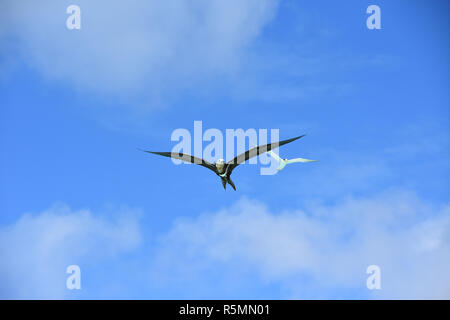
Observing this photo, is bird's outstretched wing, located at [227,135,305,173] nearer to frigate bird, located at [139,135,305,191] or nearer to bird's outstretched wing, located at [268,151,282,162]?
frigate bird, located at [139,135,305,191]

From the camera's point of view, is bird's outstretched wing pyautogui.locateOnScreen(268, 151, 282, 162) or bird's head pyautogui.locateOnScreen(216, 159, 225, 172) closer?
bird's head pyautogui.locateOnScreen(216, 159, 225, 172)

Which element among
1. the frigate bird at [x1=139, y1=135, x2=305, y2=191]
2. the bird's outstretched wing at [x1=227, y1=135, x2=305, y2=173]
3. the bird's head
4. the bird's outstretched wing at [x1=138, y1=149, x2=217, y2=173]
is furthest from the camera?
the bird's outstretched wing at [x1=138, y1=149, x2=217, y2=173]

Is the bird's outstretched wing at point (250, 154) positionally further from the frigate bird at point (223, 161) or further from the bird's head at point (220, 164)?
the bird's head at point (220, 164)

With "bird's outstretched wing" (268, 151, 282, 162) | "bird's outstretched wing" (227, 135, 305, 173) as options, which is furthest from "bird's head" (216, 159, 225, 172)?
"bird's outstretched wing" (268, 151, 282, 162)

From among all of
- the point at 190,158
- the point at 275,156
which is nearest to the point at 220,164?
the point at 190,158

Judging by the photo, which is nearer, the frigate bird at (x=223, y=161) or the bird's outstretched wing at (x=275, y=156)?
the frigate bird at (x=223, y=161)

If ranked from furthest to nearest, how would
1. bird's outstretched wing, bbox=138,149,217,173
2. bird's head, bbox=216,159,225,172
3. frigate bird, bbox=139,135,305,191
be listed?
bird's outstretched wing, bbox=138,149,217,173
bird's head, bbox=216,159,225,172
frigate bird, bbox=139,135,305,191

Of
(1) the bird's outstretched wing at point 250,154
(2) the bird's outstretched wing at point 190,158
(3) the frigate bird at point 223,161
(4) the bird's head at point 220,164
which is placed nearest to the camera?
(1) the bird's outstretched wing at point 250,154

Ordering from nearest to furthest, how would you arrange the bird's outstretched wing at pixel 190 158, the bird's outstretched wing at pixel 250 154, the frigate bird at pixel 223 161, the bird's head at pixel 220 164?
the bird's outstretched wing at pixel 250 154
the frigate bird at pixel 223 161
the bird's head at pixel 220 164
the bird's outstretched wing at pixel 190 158

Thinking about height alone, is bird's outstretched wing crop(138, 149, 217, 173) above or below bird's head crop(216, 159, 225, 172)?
above

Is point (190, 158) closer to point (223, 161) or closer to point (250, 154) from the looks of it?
point (223, 161)

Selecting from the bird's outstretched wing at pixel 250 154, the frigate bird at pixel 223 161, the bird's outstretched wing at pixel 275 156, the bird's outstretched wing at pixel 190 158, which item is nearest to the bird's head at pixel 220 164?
the frigate bird at pixel 223 161
